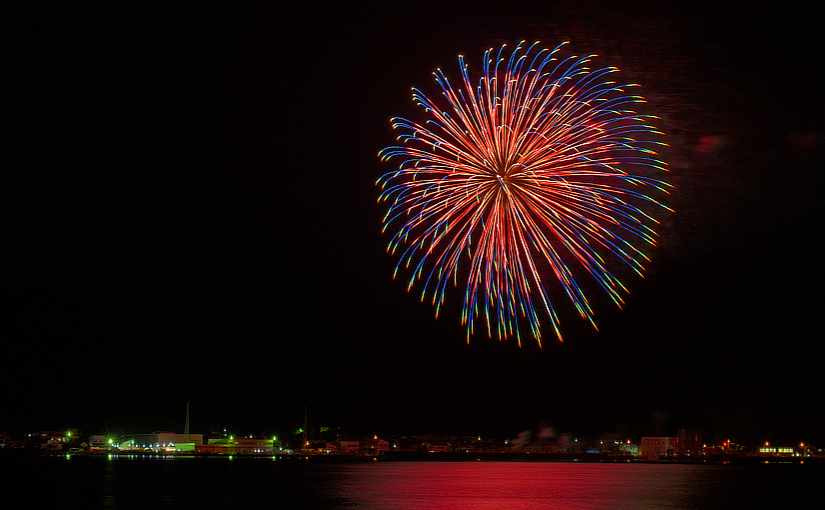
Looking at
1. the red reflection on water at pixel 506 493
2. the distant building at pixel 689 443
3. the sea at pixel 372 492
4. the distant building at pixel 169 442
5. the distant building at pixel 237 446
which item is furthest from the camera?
the distant building at pixel 689 443

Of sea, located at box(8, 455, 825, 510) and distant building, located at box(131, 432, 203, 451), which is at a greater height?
distant building, located at box(131, 432, 203, 451)

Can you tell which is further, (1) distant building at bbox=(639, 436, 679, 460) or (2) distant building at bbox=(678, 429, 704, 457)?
(2) distant building at bbox=(678, 429, 704, 457)

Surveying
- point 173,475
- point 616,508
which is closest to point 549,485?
point 616,508

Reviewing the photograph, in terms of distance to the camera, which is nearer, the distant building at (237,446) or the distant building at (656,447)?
the distant building at (237,446)

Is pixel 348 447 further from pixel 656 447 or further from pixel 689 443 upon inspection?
pixel 689 443

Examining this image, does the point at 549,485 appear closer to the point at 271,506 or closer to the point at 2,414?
the point at 271,506

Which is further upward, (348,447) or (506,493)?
(348,447)

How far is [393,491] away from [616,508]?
65.1 feet

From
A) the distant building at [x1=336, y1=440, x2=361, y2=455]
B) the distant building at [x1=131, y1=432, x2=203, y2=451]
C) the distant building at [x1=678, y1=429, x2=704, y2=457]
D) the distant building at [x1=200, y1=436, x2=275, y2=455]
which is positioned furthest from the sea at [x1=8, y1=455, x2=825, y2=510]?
the distant building at [x1=678, y1=429, x2=704, y2=457]

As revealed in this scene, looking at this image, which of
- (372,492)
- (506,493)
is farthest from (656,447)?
(372,492)

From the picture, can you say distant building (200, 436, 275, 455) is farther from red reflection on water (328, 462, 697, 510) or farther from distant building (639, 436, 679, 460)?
red reflection on water (328, 462, 697, 510)

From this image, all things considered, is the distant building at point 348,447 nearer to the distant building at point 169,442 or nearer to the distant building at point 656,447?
the distant building at point 169,442

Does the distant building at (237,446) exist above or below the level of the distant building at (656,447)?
above

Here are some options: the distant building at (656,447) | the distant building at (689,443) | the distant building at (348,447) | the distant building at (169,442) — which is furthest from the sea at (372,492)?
the distant building at (689,443)
